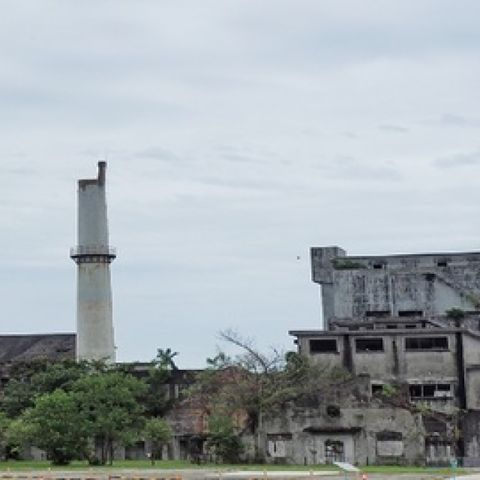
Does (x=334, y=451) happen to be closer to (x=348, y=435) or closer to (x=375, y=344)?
(x=348, y=435)

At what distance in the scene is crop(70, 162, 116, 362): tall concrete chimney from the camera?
266ft

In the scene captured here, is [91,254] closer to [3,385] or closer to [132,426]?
[3,385]

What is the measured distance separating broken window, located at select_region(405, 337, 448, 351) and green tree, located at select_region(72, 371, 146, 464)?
16.8 meters

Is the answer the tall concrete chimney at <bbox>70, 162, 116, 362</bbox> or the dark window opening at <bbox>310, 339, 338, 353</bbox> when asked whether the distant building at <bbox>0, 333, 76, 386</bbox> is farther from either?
the dark window opening at <bbox>310, 339, 338, 353</bbox>

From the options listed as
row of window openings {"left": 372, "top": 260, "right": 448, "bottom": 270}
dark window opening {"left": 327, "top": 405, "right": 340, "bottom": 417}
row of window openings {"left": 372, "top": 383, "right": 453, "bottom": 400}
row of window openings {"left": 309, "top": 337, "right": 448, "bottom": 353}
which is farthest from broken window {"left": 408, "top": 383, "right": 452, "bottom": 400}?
row of window openings {"left": 372, "top": 260, "right": 448, "bottom": 270}

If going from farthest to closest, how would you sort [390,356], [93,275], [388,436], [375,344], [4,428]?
[93,275] → [375,344] → [390,356] → [4,428] → [388,436]

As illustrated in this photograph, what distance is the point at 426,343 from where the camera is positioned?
70.4 metres

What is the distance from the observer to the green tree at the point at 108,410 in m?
64.4

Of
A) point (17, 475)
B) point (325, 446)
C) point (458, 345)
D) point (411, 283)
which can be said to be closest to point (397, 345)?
point (458, 345)

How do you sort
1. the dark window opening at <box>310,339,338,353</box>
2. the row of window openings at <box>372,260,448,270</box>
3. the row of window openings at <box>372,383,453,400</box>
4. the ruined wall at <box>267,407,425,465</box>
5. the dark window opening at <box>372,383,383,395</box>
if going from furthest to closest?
the row of window openings at <box>372,260,448,270</box>
the dark window opening at <box>310,339,338,353</box>
the row of window openings at <box>372,383,453,400</box>
the dark window opening at <box>372,383,383,395</box>
the ruined wall at <box>267,407,425,465</box>

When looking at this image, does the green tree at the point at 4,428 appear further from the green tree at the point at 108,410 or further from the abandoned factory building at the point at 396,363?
the abandoned factory building at the point at 396,363

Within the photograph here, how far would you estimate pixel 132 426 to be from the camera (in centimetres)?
6700

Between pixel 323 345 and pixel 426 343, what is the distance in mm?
6315

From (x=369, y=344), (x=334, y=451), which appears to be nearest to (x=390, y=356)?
(x=369, y=344)
